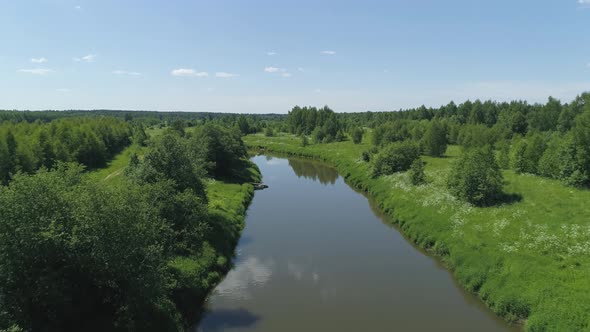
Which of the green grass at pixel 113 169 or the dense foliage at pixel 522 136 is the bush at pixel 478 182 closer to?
the dense foliage at pixel 522 136

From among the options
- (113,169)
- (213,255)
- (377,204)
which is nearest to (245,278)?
(213,255)

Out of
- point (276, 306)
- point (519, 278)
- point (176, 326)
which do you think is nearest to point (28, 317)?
point (176, 326)

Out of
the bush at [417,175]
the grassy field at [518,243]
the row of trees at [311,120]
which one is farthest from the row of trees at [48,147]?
the row of trees at [311,120]

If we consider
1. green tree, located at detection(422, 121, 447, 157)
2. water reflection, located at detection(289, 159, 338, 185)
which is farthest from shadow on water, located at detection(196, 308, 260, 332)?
green tree, located at detection(422, 121, 447, 157)

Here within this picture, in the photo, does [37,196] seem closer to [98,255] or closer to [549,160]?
[98,255]

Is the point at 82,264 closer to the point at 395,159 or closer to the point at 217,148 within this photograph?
the point at 217,148

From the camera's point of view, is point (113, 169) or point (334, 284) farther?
point (113, 169)
